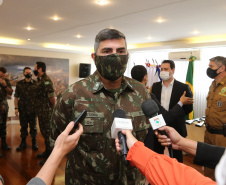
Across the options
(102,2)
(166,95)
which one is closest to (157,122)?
(166,95)

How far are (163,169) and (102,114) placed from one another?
64 cm

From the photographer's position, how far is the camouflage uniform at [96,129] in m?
1.32

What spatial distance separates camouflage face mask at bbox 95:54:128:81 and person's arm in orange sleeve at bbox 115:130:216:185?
0.59m

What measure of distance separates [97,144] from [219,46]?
678 cm

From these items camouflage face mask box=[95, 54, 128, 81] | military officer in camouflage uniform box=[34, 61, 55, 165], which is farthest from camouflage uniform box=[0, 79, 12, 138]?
camouflage face mask box=[95, 54, 128, 81]

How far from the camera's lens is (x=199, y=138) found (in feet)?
15.3

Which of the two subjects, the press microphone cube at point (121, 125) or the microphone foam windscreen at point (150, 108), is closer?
the press microphone cube at point (121, 125)

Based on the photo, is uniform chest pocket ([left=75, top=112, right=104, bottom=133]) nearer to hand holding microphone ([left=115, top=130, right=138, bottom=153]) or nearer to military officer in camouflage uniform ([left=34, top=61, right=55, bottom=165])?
hand holding microphone ([left=115, top=130, right=138, bottom=153])

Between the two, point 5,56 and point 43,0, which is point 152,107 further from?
point 5,56

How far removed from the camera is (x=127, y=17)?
195 inches

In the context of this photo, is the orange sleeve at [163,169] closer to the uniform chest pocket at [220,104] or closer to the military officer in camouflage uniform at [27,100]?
the uniform chest pocket at [220,104]

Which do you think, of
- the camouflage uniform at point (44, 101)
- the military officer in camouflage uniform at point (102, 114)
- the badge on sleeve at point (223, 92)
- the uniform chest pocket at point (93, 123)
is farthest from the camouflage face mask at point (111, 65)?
the camouflage uniform at point (44, 101)

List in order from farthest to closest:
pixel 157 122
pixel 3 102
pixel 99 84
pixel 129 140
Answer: pixel 3 102
pixel 99 84
pixel 157 122
pixel 129 140

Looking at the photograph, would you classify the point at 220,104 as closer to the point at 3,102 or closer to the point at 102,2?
the point at 102,2
